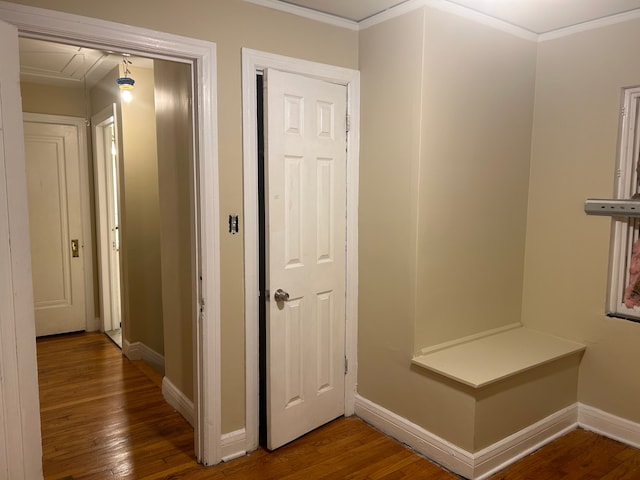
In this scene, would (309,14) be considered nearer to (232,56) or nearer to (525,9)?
(232,56)

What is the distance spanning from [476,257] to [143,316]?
282cm

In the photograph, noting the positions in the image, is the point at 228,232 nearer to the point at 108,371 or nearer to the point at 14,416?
the point at 14,416

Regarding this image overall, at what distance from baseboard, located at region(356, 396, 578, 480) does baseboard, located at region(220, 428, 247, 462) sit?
80cm

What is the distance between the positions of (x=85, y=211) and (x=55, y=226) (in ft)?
1.03

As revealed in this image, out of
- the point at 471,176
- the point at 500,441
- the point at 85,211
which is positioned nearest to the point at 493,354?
the point at 500,441

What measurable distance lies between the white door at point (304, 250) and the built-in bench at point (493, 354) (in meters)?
0.62

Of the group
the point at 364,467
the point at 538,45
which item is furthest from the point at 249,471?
the point at 538,45

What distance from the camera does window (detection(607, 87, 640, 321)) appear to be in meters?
2.76

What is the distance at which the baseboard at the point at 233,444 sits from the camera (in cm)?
260

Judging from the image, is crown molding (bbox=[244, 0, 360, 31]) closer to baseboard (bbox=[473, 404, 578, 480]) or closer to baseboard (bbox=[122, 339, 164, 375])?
baseboard (bbox=[473, 404, 578, 480])

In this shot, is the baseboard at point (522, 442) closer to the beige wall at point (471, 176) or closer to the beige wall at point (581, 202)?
the beige wall at point (581, 202)

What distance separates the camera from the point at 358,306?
3.05 m

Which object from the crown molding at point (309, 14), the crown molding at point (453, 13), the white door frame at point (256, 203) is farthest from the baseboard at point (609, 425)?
the crown molding at point (309, 14)

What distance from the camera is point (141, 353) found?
4168mm
